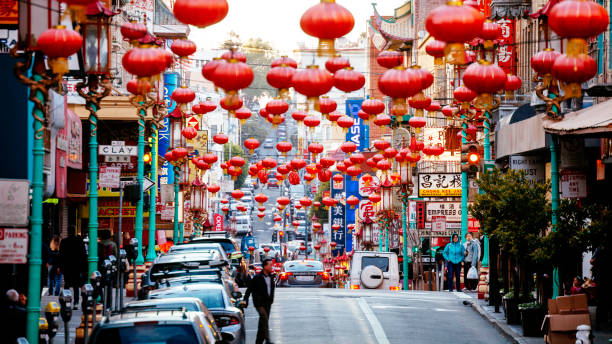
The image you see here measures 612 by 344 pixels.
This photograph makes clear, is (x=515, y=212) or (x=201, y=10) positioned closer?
(x=201, y=10)

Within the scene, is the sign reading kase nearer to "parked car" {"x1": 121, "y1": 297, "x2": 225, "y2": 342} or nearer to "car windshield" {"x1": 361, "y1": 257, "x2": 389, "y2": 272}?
"parked car" {"x1": 121, "y1": 297, "x2": 225, "y2": 342}

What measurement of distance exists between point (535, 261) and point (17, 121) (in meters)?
10.9

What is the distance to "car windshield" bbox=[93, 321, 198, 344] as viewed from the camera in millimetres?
11953

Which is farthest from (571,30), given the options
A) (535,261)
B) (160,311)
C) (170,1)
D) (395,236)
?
(170,1)

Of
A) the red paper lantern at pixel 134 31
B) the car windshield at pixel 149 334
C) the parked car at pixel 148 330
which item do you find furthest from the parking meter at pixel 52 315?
the red paper lantern at pixel 134 31

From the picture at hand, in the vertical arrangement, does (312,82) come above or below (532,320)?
above

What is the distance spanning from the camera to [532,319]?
72.5 feet

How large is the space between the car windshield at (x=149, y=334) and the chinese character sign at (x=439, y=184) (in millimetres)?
34491

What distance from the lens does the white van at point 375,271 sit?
1478 inches

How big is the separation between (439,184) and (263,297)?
26560mm

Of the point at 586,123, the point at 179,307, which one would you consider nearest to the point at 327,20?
the point at 179,307

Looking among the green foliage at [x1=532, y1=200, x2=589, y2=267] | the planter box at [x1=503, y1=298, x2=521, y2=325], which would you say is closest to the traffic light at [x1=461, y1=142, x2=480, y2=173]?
the planter box at [x1=503, y1=298, x2=521, y2=325]

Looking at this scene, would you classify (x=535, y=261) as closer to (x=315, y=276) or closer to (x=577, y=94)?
(x=577, y=94)

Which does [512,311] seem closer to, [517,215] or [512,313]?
[512,313]
